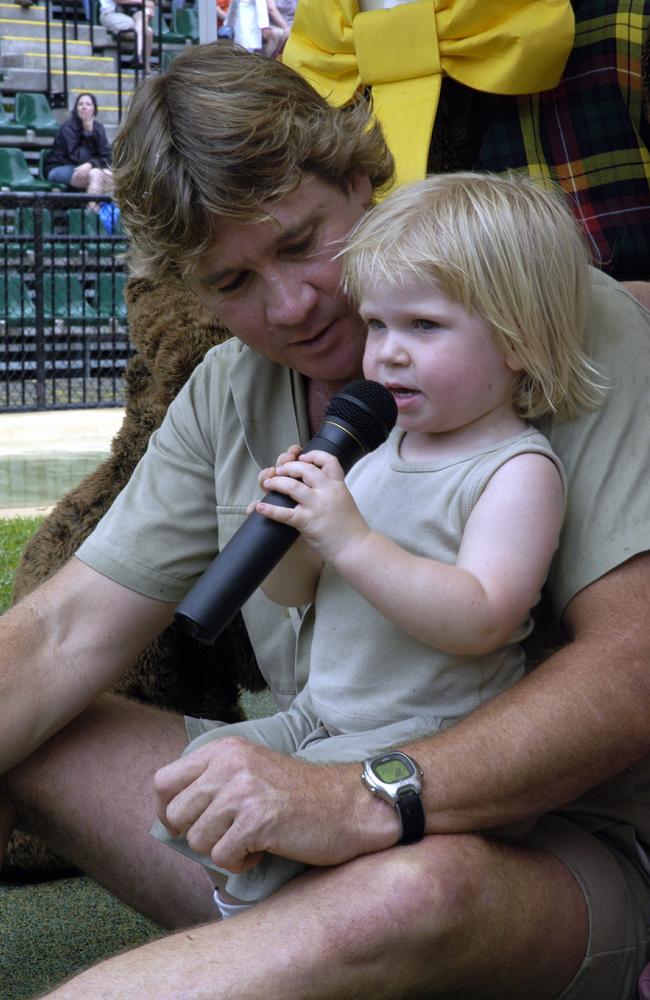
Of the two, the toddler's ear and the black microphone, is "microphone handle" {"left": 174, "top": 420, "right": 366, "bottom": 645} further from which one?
the toddler's ear

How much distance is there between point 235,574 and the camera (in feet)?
4.02

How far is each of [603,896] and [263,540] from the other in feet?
1.90

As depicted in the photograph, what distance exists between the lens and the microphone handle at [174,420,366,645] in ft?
4.00

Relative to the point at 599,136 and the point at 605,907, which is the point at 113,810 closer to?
the point at 605,907

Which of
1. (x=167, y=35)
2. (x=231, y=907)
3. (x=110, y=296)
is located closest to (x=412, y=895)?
(x=231, y=907)

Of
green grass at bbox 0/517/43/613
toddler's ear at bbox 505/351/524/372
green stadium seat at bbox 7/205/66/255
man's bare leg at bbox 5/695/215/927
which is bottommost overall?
green grass at bbox 0/517/43/613

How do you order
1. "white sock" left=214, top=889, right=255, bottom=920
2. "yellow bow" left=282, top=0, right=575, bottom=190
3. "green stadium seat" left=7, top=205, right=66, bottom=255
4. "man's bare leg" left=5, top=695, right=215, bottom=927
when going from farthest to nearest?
"green stadium seat" left=7, top=205, right=66, bottom=255 < "yellow bow" left=282, top=0, right=575, bottom=190 < "man's bare leg" left=5, top=695, right=215, bottom=927 < "white sock" left=214, top=889, right=255, bottom=920

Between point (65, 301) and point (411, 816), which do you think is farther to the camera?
point (65, 301)

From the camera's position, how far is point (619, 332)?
5.13 feet

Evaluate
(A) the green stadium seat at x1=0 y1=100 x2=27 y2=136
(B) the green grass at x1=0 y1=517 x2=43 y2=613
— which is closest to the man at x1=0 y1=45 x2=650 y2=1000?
(B) the green grass at x1=0 y1=517 x2=43 y2=613

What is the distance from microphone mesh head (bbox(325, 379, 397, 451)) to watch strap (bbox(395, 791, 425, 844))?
34 centimetres

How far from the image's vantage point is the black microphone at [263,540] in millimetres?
1222

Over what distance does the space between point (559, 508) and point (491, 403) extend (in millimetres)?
137

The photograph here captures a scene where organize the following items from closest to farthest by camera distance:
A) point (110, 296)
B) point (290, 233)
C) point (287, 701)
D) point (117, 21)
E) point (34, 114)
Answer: point (290, 233) → point (287, 701) → point (110, 296) → point (34, 114) → point (117, 21)
